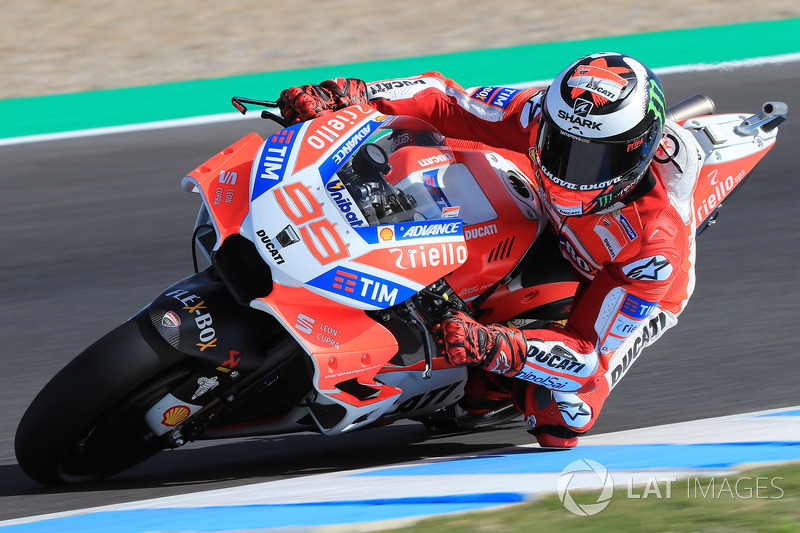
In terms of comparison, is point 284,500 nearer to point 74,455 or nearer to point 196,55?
point 74,455

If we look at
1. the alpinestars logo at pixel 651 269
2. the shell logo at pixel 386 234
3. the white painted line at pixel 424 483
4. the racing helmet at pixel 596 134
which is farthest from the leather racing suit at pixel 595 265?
the shell logo at pixel 386 234

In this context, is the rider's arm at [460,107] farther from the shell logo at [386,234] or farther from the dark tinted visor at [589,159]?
the shell logo at [386,234]

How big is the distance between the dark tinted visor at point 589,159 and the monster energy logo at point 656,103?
0.27ft

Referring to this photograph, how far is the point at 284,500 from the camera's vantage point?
11.4ft

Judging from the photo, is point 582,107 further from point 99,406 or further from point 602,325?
point 99,406

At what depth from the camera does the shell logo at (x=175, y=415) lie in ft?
12.4

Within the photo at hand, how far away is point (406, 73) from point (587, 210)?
549 cm

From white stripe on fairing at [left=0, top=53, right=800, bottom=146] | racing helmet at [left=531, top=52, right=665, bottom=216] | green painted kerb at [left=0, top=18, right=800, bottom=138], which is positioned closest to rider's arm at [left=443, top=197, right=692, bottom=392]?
racing helmet at [left=531, top=52, right=665, bottom=216]

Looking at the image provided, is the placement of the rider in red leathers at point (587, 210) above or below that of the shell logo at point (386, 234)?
below

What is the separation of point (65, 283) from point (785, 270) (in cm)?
424

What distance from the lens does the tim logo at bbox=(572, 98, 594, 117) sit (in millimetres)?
3787

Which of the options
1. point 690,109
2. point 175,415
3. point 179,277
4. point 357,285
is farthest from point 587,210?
point 179,277

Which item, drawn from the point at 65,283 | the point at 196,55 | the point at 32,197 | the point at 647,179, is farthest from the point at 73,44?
the point at 647,179

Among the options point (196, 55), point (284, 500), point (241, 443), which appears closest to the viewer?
point (284, 500)
